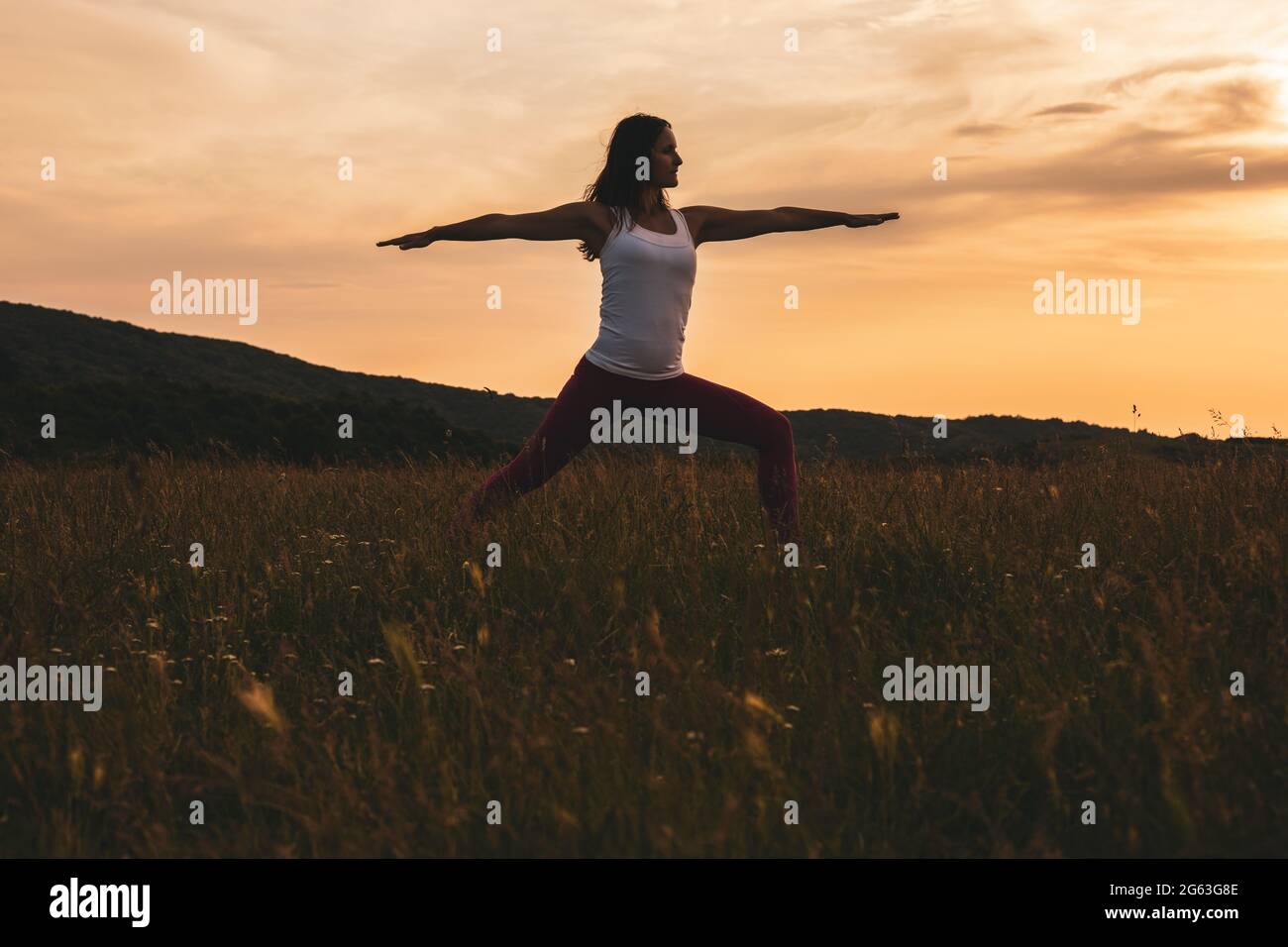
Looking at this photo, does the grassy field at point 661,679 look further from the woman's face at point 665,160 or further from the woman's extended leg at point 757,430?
the woman's face at point 665,160

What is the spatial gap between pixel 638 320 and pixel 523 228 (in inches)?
26.1

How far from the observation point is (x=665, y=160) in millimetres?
5340

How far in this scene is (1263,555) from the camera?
4586 millimetres

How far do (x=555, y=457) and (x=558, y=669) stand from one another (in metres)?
2.04

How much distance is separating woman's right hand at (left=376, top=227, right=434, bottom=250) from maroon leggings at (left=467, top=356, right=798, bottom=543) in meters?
0.92

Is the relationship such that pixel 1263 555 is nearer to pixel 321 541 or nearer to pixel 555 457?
pixel 555 457

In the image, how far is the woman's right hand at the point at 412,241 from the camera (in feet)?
15.9

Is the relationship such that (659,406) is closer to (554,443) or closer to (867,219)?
(554,443)

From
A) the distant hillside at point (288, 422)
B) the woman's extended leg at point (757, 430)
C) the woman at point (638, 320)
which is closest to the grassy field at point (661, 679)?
the woman's extended leg at point (757, 430)

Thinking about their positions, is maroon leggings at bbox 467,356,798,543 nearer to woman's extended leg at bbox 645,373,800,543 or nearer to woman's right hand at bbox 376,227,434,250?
woman's extended leg at bbox 645,373,800,543

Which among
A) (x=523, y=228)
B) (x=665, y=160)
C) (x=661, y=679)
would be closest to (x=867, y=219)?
(x=665, y=160)

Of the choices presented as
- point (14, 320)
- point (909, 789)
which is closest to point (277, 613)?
point (909, 789)

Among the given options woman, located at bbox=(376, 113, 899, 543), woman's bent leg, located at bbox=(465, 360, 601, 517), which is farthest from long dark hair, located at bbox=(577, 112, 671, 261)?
woman's bent leg, located at bbox=(465, 360, 601, 517)

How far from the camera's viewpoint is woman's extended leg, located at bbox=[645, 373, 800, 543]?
536 centimetres
